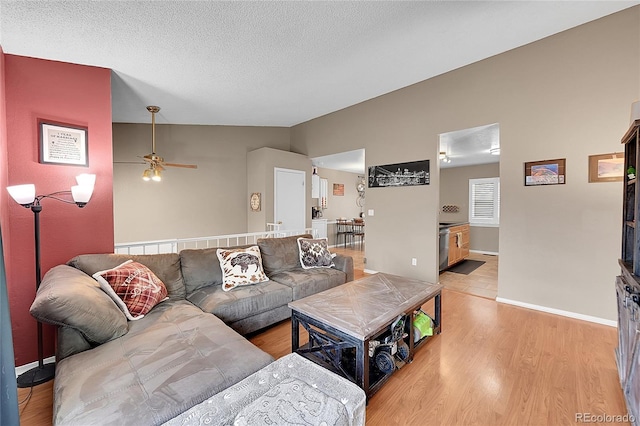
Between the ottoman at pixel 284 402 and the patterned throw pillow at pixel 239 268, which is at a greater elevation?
the patterned throw pillow at pixel 239 268

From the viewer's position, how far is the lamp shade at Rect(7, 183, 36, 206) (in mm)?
1745

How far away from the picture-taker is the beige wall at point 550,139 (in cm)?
268

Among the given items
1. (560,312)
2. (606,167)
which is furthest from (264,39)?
(560,312)

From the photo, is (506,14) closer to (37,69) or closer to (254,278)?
(254,278)

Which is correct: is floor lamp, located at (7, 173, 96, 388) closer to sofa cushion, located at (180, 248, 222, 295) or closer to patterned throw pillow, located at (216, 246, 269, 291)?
sofa cushion, located at (180, 248, 222, 295)

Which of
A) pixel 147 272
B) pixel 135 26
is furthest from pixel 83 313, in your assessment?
pixel 135 26

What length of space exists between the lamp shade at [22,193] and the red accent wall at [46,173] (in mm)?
384

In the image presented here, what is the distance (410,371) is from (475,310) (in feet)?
5.32

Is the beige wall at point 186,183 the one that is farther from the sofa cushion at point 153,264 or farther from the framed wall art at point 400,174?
the sofa cushion at point 153,264

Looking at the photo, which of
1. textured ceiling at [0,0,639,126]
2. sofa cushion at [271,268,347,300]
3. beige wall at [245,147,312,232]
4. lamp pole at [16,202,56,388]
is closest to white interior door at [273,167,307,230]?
beige wall at [245,147,312,232]

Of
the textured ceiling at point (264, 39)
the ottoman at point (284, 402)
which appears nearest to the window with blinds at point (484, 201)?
the textured ceiling at point (264, 39)

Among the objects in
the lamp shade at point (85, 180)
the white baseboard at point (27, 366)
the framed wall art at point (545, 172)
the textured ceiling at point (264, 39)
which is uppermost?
the textured ceiling at point (264, 39)

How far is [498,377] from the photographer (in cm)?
192

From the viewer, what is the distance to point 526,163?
10.4ft
